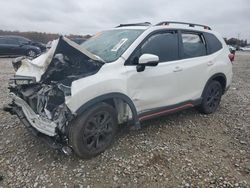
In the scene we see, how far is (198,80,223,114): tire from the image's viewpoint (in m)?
5.21

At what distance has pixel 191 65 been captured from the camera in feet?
15.3

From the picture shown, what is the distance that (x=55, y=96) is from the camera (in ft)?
10.7

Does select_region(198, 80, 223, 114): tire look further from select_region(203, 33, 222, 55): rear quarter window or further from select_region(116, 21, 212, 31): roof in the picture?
select_region(116, 21, 212, 31): roof

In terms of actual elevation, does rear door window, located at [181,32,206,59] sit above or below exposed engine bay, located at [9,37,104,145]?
above

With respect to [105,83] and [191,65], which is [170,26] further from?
[105,83]

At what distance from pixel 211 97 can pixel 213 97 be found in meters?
0.08

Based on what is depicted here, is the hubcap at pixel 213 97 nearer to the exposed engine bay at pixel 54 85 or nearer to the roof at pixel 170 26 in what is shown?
the roof at pixel 170 26

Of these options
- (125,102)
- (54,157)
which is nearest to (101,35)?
(125,102)

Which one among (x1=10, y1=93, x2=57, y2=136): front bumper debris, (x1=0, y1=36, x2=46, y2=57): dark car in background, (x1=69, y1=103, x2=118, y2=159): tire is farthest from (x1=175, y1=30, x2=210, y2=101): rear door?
(x1=0, y1=36, x2=46, y2=57): dark car in background

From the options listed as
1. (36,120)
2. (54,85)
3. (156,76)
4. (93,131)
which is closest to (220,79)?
(156,76)

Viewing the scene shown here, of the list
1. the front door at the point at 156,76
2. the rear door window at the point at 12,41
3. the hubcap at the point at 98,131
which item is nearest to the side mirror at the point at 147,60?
the front door at the point at 156,76

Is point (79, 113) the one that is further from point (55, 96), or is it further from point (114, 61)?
point (114, 61)

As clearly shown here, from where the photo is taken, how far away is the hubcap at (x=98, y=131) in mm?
3373

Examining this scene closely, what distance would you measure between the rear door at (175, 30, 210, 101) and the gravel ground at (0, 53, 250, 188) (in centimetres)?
65
